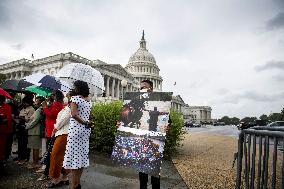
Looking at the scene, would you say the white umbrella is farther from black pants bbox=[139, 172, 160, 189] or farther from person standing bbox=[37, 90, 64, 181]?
black pants bbox=[139, 172, 160, 189]

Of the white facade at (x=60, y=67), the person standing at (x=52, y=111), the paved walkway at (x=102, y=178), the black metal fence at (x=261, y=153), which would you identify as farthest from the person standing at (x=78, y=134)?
the white facade at (x=60, y=67)

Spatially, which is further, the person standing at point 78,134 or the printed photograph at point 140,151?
the person standing at point 78,134

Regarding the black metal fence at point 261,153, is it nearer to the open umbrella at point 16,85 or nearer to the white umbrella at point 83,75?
the white umbrella at point 83,75

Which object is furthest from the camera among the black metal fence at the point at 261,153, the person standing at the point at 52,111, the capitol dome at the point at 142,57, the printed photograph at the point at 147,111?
the capitol dome at the point at 142,57

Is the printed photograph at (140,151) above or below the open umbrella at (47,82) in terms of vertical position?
below

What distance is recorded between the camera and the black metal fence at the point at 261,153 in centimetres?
355

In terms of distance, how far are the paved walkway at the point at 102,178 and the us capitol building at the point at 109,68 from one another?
5485cm

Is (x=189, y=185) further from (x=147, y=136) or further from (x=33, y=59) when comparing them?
(x=33, y=59)

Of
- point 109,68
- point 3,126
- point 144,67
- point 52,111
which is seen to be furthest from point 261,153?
point 144,67

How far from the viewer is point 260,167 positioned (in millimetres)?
3877

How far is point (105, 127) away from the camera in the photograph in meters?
→ 12.0

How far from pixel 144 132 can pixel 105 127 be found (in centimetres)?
694

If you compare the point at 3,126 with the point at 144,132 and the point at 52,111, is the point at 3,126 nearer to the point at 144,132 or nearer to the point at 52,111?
the point at 52,111

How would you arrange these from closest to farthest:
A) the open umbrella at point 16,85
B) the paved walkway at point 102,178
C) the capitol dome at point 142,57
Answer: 1. the paved walkway at point 102,178
2. the open umbrella at point 16,85
3. the capitol dome at point 142,57
